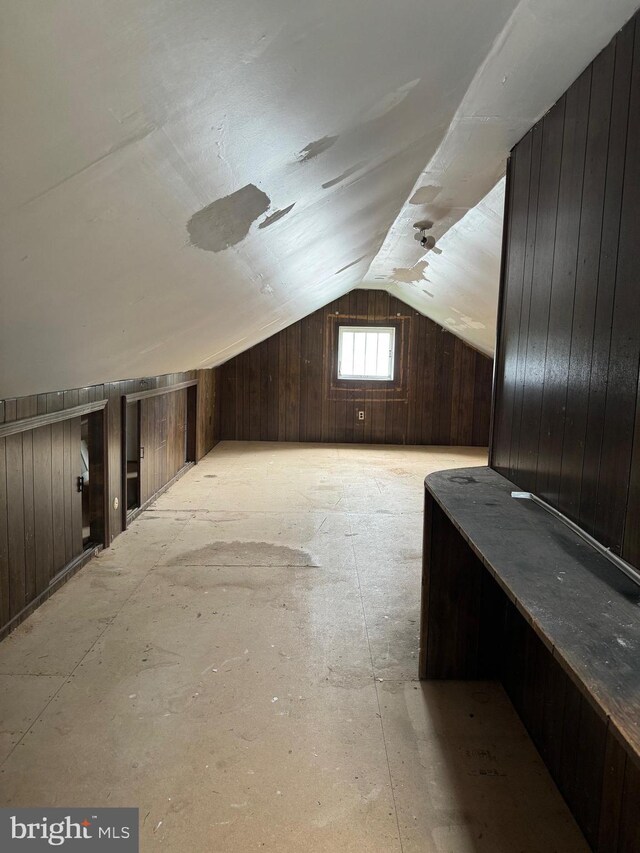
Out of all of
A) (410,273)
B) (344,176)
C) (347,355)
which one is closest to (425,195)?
(344,176)

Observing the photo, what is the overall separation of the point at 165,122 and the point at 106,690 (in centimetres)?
191

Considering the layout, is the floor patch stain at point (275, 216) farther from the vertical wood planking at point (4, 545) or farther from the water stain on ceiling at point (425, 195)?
the vertical wood planking at point (4, 545)

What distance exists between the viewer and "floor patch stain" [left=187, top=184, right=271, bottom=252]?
147cm

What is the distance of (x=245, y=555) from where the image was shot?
3.46 meters

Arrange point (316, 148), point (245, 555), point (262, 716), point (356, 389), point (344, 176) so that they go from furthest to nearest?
point (356, 389) → point (245, 555) → point (262, 716) → point (344, 176) → point (316, 148)

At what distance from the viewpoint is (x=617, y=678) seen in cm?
83

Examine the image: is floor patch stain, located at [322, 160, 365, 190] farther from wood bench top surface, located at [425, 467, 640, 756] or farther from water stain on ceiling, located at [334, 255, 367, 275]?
water stain on ceiling, located at [334, 255, 367, 275]

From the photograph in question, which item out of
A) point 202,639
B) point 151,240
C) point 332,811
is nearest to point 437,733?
point 332,811

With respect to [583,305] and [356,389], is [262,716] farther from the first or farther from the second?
[356,389]

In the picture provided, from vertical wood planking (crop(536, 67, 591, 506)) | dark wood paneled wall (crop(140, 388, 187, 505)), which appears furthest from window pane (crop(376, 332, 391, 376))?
vertical wood planking (crop(536, 67, 591, 506))

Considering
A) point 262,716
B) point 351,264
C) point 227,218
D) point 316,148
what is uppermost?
point 351,264

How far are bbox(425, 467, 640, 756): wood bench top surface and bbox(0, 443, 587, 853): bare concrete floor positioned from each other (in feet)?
2.62

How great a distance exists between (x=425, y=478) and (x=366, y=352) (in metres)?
5.65

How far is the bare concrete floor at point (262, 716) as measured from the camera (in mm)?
1527
